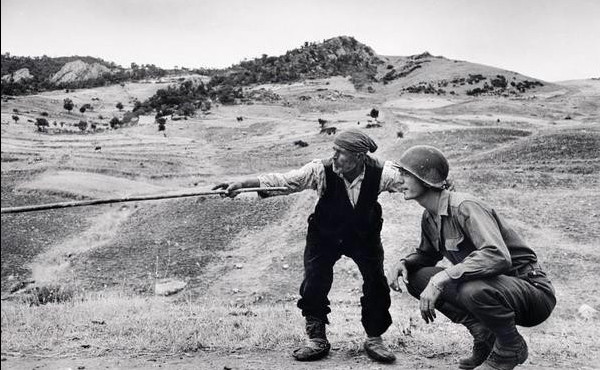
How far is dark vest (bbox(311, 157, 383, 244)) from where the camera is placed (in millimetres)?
4305

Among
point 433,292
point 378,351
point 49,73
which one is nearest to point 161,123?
point 378,351

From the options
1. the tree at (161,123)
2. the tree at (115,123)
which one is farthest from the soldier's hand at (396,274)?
the tree at (115,123)

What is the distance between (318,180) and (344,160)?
9.7 inches

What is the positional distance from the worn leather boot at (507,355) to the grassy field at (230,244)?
0.71m

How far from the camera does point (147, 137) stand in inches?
1086

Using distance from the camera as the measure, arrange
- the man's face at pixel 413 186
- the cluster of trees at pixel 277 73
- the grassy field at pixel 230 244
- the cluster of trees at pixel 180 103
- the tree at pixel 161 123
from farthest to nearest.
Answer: the cluster of trees at pixel 277 73, the cluster of trees at pixel 180 103, the tree at pixel 161 123, the grassy field at pixel 230 244, the man's face at pixel 413 186

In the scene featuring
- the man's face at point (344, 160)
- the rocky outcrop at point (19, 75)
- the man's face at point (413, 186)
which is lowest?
the man's face at point (413, 186)

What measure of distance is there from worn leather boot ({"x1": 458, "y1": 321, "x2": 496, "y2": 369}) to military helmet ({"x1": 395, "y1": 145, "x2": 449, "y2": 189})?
2.98 feet

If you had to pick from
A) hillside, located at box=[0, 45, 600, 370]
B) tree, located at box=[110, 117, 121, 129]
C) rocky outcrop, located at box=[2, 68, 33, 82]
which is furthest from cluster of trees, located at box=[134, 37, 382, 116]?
rocky outcrop, located at box=[2, 68, 33, 82]

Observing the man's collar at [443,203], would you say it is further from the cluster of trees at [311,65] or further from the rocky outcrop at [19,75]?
the rocky outcrop at [19,75]

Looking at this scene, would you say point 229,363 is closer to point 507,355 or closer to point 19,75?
point 507,355

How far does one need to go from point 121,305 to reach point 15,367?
8.85ft

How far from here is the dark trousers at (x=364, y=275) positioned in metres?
4.40

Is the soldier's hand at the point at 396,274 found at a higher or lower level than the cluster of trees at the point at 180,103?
lower
